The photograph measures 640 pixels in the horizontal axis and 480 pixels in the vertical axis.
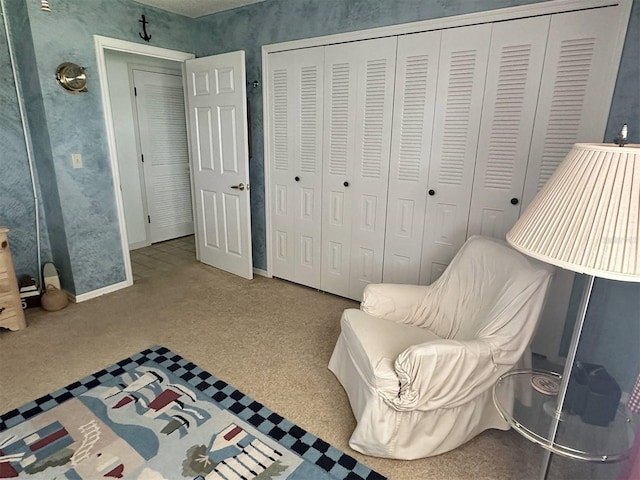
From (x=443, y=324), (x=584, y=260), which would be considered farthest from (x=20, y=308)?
(x=584, y=260)

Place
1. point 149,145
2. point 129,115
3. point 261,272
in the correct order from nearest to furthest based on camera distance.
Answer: point 261,272 → point 129,115 → point 149,145

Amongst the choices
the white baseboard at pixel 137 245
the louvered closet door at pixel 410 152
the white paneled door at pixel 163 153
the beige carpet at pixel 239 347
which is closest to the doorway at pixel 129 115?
the white baseboard at pixel 137 245

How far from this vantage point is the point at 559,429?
122 centimetres

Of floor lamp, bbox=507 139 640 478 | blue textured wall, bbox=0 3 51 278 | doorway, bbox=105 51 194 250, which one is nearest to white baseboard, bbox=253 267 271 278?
doorway, bbox=105 51 194 250

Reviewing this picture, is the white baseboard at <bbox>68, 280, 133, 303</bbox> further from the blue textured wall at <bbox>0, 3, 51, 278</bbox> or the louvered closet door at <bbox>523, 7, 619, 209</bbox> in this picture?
the louvered closet door at <bbox>523, 7, 619, 209</bbox>

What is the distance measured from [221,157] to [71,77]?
125 cm

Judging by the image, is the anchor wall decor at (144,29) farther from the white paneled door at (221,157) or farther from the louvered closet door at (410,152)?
the louvered closet door at (410,152)

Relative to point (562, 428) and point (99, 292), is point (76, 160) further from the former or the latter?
point (562, 428)

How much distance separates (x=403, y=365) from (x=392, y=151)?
1645 millimetres

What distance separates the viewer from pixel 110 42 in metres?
2.96

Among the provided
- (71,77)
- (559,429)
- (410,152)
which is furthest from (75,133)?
(559,429)

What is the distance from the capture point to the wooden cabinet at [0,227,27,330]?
248 cm

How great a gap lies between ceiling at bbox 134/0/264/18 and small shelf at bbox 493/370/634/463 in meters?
3.33

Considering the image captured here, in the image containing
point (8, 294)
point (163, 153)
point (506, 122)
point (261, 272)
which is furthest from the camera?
point (163, 153)
